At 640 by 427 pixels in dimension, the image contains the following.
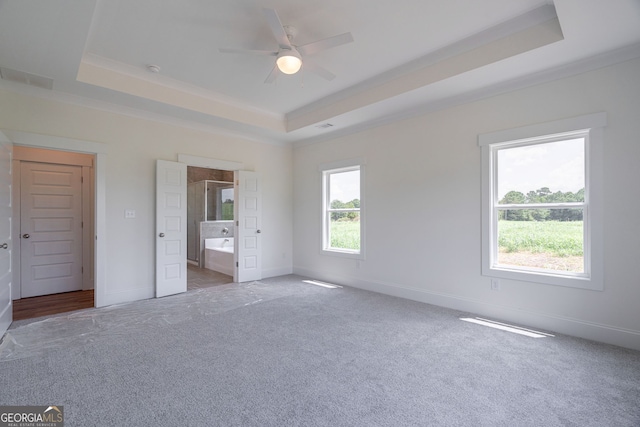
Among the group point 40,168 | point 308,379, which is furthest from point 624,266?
point 40,168

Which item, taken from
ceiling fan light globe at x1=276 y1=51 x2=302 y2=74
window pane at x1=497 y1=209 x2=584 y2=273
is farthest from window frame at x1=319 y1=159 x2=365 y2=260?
ceiling fan light globe at x1=276 y1=51 x2=302 y2=74

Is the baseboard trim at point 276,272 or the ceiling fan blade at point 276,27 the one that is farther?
the baseboard trim at point 276,272

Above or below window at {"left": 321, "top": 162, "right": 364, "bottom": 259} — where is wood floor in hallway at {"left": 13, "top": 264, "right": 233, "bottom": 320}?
below

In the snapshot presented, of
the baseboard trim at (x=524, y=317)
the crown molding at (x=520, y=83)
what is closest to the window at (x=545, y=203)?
the baseboard trim at (x=524, y=317)

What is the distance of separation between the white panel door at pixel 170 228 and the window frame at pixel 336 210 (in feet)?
7.81

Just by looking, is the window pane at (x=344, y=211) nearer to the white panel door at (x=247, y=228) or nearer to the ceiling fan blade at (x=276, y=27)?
the white panel door at (x=247, y=228)

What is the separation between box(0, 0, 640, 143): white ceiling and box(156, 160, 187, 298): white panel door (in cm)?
92

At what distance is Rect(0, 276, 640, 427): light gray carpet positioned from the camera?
71.9 inches

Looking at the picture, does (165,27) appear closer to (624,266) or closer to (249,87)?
(249,87)

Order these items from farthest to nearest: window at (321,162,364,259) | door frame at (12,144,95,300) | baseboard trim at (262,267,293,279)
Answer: baseboard trim at (262,267,293,279), window at (321,162,364,259), door frame at (12,144,95,300)

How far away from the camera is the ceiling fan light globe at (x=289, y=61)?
2.72 m

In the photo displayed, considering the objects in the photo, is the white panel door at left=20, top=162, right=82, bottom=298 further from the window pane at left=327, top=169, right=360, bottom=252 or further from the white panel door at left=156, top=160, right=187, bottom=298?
the window pane at left=327, top=169, right=360, bottom=252

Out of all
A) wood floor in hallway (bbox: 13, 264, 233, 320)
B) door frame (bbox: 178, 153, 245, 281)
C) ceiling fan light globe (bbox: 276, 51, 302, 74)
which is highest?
ceiling fan light globe (bbox: 276, 51, 302, 74)

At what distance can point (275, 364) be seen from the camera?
7.92 feet
